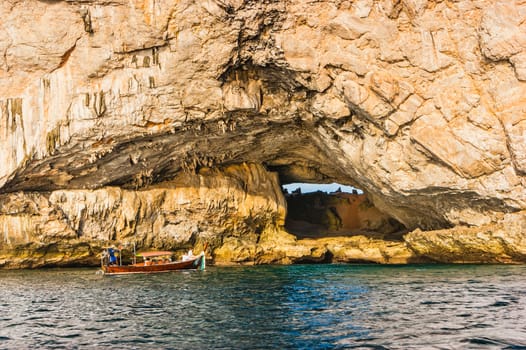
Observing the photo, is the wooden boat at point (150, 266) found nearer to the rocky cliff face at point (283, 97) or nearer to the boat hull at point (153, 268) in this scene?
the boat hull at point (153, 268)

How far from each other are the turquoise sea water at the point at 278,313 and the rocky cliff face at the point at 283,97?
4717 mm

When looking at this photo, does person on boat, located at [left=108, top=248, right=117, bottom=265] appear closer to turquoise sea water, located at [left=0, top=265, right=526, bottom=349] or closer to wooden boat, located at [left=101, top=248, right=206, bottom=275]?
wooden boat, located at [left=101, top=248, right=206, bottom=275]

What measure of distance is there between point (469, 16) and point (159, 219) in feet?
63.0

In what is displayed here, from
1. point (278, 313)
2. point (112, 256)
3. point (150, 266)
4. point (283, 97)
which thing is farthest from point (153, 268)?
point (278, 313)

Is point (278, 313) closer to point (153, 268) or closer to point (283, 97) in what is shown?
point (283, 97)

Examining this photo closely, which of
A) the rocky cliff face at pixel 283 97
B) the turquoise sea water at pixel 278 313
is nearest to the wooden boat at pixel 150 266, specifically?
the rocky cliff face at pixel 283 97

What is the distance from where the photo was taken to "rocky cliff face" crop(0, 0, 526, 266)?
1944 cm

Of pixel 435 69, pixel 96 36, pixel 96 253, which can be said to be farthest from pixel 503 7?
pixel 96 253

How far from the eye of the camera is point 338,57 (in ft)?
66.7

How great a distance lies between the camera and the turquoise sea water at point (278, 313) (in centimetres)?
923

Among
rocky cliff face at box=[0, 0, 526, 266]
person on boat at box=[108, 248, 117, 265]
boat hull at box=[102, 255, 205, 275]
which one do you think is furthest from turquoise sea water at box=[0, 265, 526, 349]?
person on boat at box=[108, 248, 117, 265]

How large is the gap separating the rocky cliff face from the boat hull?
12.2 ft

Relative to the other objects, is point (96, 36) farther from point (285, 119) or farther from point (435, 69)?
point (435, 69)

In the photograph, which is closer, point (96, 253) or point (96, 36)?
point (96, 36)
